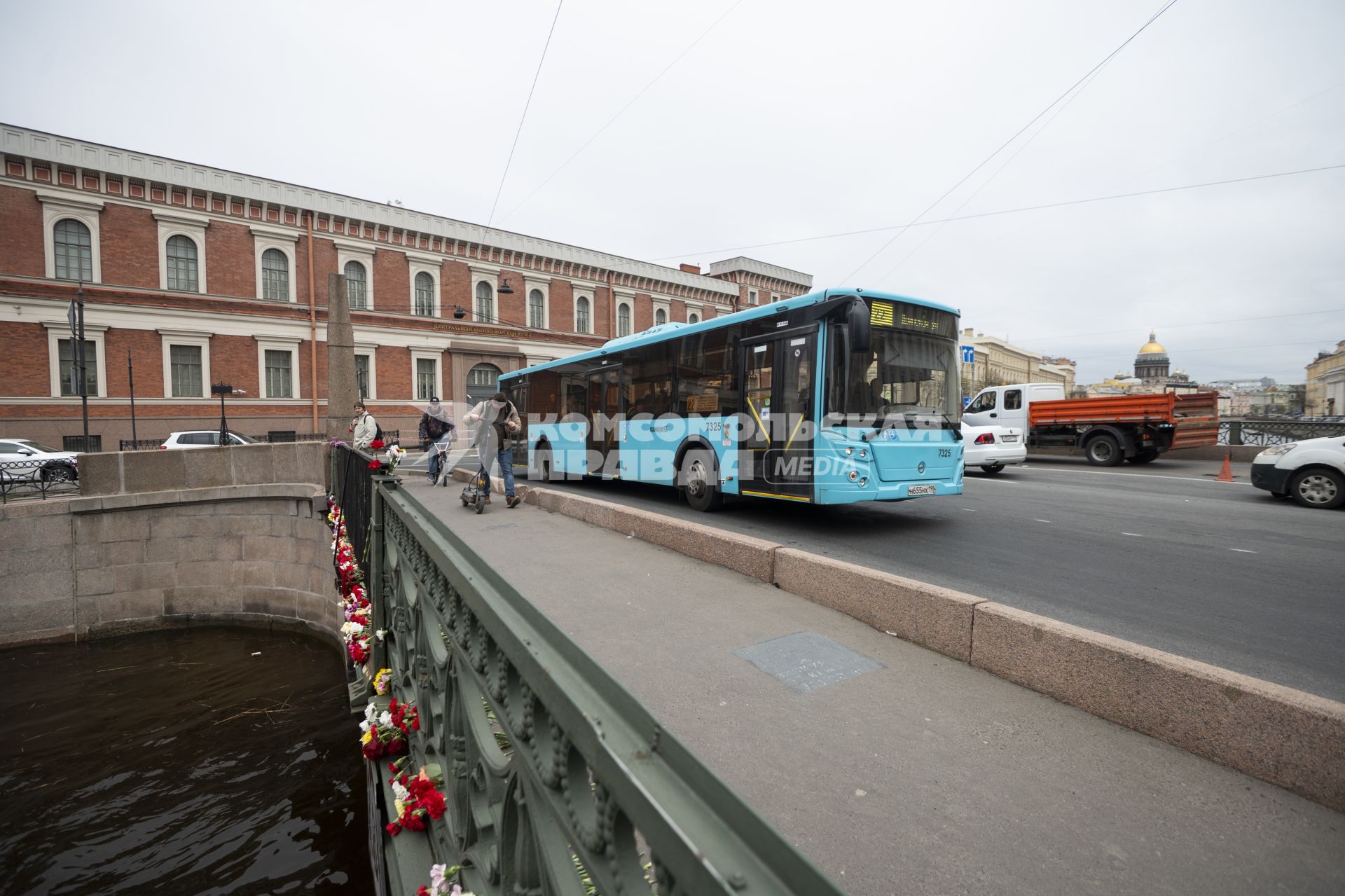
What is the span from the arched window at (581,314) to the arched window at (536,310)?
2.29 metres

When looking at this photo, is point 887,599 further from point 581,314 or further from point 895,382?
point 581,314

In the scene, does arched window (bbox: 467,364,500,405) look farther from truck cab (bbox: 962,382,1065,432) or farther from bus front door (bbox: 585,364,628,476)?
truck cab (bbox: 962,382,1065,432)

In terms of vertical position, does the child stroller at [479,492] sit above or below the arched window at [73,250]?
below

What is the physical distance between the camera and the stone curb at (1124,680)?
8.78 ft

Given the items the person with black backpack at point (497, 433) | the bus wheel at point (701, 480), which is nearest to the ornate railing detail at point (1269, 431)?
the bus wheel at point (701, 480)

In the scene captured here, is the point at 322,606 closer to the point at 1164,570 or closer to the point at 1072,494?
the point at 1164,570

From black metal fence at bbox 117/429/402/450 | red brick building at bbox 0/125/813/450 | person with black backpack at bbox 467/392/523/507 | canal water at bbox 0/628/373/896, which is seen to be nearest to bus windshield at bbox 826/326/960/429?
person with black backpack at bbox 467/392/523/507

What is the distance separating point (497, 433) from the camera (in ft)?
35.2

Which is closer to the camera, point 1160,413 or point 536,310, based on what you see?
point 1160,413

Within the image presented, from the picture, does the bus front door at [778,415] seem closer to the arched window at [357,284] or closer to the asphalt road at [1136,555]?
the asphalt road at [1136,555]

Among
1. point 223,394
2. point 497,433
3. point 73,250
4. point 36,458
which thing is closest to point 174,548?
point 497,433

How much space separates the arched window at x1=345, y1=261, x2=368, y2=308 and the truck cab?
2823 cm

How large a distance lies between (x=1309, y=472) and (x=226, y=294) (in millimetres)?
36038

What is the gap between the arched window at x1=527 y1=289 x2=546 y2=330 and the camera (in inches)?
1479
